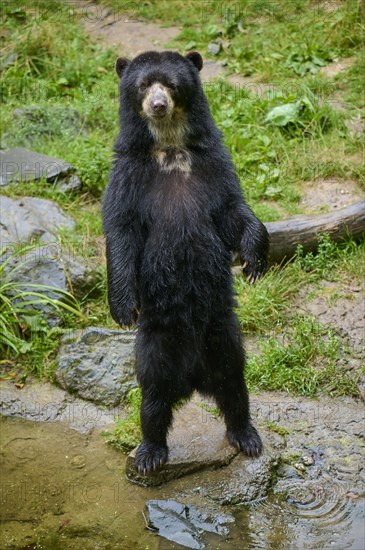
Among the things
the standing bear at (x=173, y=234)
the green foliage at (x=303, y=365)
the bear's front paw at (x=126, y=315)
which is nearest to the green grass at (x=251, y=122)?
the green foliage at (x=303, y=365)

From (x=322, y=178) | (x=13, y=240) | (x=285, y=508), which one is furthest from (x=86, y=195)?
(x=285, y=508)

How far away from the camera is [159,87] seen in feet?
18.3

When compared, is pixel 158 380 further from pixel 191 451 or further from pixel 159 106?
pixel 159 106

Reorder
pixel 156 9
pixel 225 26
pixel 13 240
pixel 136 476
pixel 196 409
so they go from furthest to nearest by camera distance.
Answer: pixel 156 9 < pixel 225 26 < pixel 13 240 < pixel 196 409 < pixel 136 476

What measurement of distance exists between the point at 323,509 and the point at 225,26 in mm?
7881

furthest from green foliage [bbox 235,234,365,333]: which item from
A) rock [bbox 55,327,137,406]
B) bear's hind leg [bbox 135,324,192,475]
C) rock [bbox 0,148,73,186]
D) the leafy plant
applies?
the leafy plant

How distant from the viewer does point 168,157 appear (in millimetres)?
5680

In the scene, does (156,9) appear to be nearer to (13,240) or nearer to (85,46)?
(85,46)

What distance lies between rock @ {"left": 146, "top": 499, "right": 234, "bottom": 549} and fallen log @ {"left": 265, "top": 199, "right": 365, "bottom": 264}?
303 cm

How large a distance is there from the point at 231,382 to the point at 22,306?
267 centimetres

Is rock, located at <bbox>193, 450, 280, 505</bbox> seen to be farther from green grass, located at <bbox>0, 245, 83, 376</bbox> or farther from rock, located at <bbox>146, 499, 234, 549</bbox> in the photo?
green grass, located at <bbox>0, 245, 83, 376</bbox>

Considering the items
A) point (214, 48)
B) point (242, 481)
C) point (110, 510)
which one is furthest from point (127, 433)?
point (214, 48)

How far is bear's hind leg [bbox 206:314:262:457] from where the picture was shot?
5.75m

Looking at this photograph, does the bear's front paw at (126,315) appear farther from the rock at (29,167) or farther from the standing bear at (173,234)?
the rock at (29,167)
